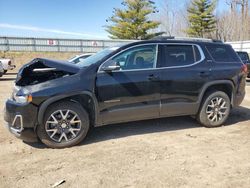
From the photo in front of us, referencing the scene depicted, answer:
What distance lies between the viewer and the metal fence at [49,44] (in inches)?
1044

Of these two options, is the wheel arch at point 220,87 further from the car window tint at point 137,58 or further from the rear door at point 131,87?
the car window tint at point 137,58

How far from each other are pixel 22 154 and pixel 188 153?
257 centimetres

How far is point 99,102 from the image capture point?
5113 mm

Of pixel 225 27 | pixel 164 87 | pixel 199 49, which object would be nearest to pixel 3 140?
pixel 164 87

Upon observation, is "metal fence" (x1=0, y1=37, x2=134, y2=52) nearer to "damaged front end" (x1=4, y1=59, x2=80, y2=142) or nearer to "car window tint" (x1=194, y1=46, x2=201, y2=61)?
"car window tint" (x1=194, y1=46, x2=201, y2=61)

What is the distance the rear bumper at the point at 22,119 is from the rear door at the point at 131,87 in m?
1.13

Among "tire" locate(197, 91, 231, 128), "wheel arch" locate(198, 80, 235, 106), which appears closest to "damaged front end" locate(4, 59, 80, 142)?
"wheel arch" locate(198, 80, 235, 106)

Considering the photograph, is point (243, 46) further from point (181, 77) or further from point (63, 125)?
point (63, 125)

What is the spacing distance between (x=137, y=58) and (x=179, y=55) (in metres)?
0.92

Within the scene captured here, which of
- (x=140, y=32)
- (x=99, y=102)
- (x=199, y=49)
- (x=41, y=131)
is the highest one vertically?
(x=140, y=32)

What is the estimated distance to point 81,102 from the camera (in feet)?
16.7

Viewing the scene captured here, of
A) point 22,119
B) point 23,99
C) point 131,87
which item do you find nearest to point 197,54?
point 131,87

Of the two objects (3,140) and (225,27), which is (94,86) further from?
(225,27)

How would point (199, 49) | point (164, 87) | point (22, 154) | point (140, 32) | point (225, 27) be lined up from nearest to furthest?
1. point (22, 154)
2. point (164, 87)
3. point (199, 49)
4. point (140, 32)
5. point (225, 27)
